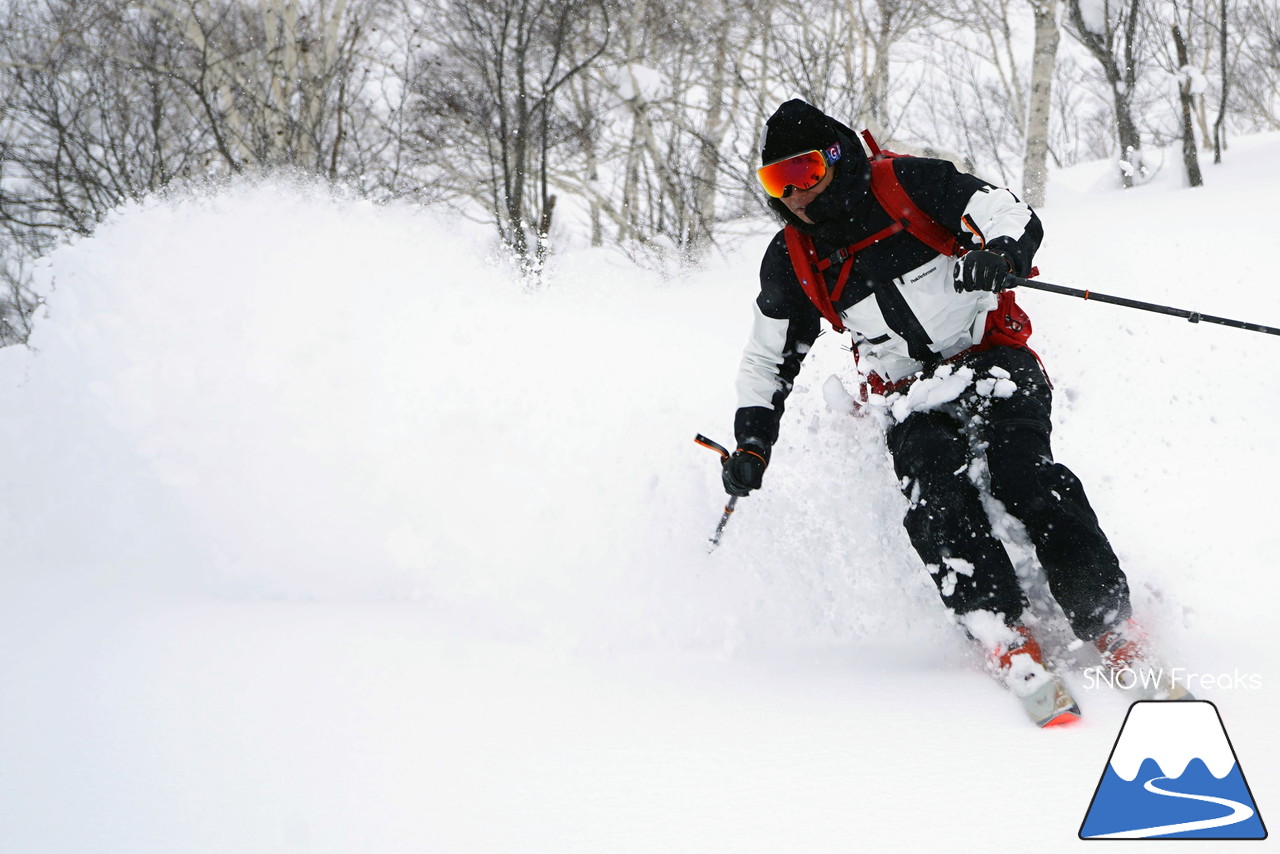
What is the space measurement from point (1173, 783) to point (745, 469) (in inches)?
50.6

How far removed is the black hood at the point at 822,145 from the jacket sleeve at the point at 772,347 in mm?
207

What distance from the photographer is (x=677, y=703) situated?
7.23 ft

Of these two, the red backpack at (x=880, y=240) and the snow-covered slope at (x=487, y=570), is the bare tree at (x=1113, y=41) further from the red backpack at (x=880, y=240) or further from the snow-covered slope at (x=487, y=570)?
the red backpack at (x=880, y=240)

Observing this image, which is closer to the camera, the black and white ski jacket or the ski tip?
the ski tip

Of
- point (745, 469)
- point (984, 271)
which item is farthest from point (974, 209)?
point (745, 469)

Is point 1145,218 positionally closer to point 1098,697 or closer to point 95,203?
point 1098,697

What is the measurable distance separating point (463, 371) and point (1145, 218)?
6835 mm

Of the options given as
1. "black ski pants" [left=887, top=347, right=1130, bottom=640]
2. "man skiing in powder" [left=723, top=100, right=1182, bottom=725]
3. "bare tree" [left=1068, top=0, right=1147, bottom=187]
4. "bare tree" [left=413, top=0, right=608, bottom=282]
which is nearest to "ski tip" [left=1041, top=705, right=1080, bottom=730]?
"man skiing in powder" [left=723, top=100, right=1182, bottom=725]

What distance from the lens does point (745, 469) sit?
2.60 metres

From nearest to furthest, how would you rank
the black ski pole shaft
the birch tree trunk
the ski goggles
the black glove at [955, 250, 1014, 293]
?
1. the black glove at [955, 250, 1014, 293]
2. the ski goggles
3. the black ski pole shaft
4. the birch tree trunk

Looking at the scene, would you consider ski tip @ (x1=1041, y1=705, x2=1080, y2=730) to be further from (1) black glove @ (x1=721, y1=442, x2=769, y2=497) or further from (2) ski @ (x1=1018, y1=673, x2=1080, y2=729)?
(1) black glove @ (x1=721, y1=442, x2=769, y2=497)

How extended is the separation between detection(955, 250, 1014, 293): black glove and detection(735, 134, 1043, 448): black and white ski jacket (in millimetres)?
85

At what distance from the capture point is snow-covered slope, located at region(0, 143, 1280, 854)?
5.72 ft

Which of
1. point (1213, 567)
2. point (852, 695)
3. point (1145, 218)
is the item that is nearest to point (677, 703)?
point (852, 695)
